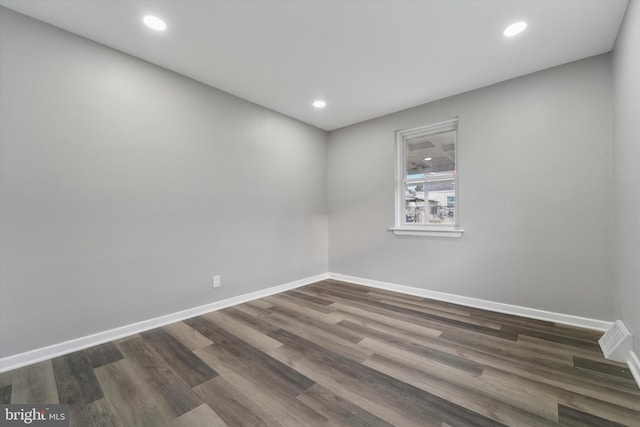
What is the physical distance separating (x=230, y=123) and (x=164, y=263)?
1.74m

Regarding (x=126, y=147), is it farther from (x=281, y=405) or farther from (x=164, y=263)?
(x=281, y=405)

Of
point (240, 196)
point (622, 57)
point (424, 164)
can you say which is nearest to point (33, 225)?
point (240, 196)

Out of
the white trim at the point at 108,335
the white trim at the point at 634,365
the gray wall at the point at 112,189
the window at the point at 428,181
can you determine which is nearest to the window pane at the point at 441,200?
the window at the point at 428,181

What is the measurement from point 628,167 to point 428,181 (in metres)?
1.76

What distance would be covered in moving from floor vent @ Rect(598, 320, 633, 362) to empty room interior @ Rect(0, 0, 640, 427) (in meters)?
0.02

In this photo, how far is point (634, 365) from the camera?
167 centimetres

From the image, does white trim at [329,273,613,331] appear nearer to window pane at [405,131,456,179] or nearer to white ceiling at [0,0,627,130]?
window pane at [405,131,456,179]

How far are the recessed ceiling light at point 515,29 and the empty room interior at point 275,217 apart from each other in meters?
0.02

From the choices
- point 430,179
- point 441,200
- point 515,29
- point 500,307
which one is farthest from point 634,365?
point 515,29

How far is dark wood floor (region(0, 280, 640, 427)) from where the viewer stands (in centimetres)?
135

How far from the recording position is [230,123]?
3.05 metres

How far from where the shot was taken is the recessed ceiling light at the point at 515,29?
1.95 m

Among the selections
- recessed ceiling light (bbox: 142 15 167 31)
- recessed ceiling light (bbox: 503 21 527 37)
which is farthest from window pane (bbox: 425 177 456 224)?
recessed ceiling light (bbox: 142 15 167 31)

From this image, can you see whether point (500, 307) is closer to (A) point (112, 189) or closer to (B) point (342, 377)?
(B) point (342, 377)
